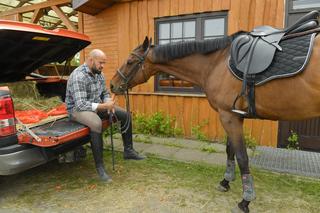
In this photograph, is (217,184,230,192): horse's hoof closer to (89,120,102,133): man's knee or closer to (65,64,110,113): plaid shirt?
(89,120,102,133): man's knee

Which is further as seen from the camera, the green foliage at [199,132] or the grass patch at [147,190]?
the green foliage at [199,132]

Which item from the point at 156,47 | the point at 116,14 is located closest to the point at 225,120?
the point at 156,47

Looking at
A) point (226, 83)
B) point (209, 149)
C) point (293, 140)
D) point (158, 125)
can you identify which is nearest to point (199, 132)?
point (209, 149)

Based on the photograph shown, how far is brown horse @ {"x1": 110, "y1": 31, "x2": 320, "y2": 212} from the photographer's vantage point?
214 centimetres

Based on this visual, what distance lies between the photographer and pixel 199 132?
16.4 ft

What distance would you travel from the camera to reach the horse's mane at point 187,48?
266 centimetres

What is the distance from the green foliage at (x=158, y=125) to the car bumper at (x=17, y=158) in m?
2.81

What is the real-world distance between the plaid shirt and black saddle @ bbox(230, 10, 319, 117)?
183cm

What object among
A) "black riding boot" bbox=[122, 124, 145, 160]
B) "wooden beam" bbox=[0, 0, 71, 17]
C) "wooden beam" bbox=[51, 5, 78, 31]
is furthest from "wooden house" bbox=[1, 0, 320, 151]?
"black riding boot" bbox=[122, 124, 145, 160]

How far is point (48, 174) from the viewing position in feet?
11.3

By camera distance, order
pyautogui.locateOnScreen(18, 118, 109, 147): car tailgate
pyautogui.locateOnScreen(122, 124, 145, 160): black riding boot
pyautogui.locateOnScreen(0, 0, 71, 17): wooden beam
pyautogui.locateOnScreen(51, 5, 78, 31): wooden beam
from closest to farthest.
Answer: pyautogui.locateOnScreen(18, 118, 109, 147): car tailgate, pyautogui.locateOnScreen(122, 124, 145, 160): black riding boot, pyautogui.locateOnScreen(51, 5, 78, 31): wooden beam, pyautogui.locateOnScreen(0, 0, 71, 17): wooden beam

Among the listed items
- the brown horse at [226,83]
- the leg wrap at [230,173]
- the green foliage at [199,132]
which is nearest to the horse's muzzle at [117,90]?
the brown horse at [226,83]

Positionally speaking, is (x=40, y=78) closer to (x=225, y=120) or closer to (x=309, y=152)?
(x=225, y=120)

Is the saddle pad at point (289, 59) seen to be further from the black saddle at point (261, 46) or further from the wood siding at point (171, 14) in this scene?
the wood siding at point (171, 14)
